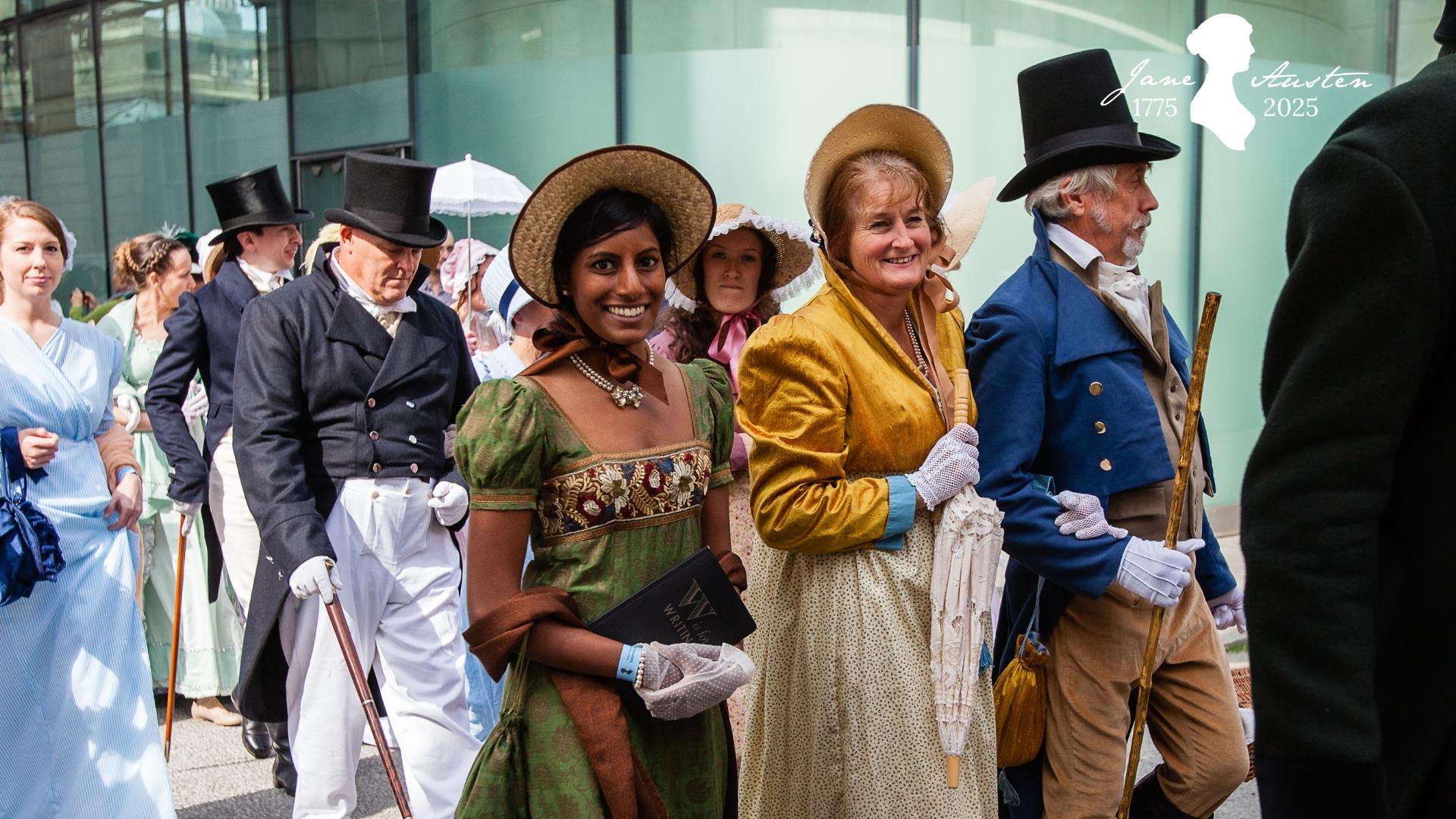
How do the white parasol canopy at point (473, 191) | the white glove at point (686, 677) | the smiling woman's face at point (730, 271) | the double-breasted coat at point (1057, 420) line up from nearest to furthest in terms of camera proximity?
the white glove at point (686, 677) < the double-breasted coat at point (1057, 420) < the smiling woman's face at point (730, 271) < the white parasol canopy at point (473, 191)

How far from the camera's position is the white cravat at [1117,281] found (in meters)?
3.41

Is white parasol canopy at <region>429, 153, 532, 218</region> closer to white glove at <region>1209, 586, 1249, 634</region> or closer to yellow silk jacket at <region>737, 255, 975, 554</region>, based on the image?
yellow silk jacket at <region>737, 255, 975, 554</region>

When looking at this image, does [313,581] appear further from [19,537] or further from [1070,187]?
[1070,187]

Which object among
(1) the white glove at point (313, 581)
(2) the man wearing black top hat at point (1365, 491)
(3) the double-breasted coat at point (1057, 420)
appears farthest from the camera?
(1) the white glove at point (313, 581)

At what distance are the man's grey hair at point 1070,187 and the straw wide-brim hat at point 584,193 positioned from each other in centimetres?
106

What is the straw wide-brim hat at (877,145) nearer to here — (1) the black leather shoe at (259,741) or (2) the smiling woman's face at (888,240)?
(2) the smiling woman's face at (888,240)

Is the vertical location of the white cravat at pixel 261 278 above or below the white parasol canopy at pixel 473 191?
below

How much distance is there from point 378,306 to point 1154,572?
259 cm

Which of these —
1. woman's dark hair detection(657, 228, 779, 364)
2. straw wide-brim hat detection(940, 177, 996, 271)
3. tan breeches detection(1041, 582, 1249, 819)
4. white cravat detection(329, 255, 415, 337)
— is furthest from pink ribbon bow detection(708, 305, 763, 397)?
tan breeches detection(1041, 582, 1249, 819)

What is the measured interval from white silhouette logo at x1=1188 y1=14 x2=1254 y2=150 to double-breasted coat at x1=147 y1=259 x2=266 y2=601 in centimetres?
510

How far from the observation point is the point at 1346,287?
1.50m

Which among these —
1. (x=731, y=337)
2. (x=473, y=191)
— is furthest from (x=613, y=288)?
(x=473, y=191)

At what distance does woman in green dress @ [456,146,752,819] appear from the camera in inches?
103

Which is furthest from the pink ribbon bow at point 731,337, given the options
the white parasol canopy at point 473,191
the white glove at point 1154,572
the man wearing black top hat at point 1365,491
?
the white parasol canopy at point 473,191
